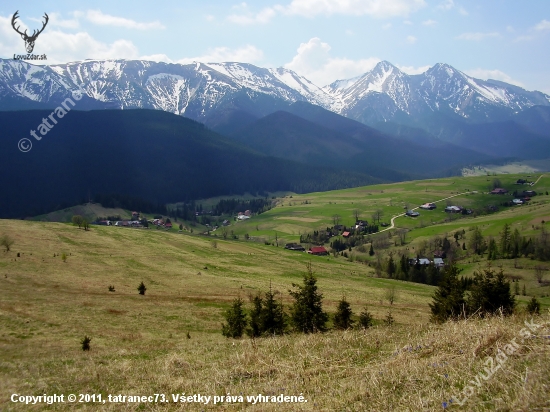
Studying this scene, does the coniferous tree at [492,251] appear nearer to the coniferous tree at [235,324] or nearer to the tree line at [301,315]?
the tree line at [301,315]

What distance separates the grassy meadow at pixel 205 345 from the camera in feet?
27.7

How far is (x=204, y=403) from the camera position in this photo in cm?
966

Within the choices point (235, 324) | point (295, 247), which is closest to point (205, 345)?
point (235, 324)

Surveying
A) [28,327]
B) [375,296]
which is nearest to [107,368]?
[28,327]

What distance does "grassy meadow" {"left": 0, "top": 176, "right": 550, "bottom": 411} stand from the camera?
332 inches

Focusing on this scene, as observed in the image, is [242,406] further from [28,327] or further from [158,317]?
[158,317]

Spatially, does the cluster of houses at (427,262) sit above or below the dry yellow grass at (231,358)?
below

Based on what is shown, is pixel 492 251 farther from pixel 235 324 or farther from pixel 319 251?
pixel 235 324

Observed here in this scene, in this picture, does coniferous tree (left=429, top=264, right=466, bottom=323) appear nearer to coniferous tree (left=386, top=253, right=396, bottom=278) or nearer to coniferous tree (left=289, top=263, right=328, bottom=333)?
coniferous tree (left=289, top=263, right=328, bottom=333)

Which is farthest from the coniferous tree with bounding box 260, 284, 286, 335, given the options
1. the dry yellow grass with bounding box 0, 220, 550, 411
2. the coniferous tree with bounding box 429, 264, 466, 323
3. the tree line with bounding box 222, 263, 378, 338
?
the coniferous tree with bounding box 429, 264, 466, 323

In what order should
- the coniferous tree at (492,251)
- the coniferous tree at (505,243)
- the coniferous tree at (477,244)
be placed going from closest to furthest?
1. the coniferous tree at (492,251)
2. the coniferous tree at (505,243)
3. the coniferous tree at (477,244)

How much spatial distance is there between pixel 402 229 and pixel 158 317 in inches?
6175

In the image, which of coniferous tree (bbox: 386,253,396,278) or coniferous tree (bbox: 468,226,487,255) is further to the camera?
coniferous tree (bbox: 468,226,487,255)

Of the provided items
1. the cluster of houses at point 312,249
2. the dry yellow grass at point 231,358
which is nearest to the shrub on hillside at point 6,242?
the dry yellow grass at point 231,358
